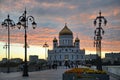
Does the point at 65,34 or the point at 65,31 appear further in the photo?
the point at 65,34

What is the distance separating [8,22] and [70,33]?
14307 centimetres

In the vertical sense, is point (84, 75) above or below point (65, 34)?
below

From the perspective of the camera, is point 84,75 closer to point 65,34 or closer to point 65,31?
point 65,31

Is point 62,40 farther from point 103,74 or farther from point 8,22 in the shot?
point 103,74

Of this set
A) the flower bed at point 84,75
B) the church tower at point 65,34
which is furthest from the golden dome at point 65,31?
the flower bed at point 84,75

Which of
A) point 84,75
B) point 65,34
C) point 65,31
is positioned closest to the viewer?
point 84,75

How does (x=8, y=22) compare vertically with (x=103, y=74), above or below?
above

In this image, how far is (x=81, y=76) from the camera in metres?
13.9

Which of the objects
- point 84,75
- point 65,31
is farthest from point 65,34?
point 84,75

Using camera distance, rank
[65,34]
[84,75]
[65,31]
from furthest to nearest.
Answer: [65,34]
[65,31]
[84,75]

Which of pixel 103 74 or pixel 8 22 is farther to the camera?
pixel 8 22

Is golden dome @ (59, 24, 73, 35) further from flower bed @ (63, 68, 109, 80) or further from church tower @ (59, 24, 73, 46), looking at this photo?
flower bed @ (63, 68, 109, 80)

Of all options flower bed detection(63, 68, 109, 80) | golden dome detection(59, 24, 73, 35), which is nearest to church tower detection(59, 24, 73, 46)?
golden dome detection(59, 24, 73, 35)

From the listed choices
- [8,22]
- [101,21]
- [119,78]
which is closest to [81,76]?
[119,78]
